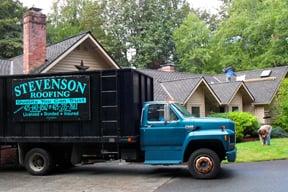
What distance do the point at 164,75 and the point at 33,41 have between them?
16107mm

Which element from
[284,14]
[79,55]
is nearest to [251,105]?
[284,14]

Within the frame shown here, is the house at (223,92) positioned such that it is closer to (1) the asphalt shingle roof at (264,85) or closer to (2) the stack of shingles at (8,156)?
(1) the asphalt shingle roof at (264,85)

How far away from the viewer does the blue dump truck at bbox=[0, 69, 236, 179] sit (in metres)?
14.3

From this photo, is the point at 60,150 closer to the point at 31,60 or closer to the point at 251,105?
the point at 31,60

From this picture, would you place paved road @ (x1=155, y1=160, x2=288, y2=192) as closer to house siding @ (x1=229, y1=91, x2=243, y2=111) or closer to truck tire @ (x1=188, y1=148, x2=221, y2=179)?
truck tire @ (x1=188, y1=148, x2=221, y2=179)

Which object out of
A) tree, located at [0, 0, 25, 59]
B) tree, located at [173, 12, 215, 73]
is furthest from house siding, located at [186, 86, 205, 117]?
tree, located at [173, 12, 215, 73]

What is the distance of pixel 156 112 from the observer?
14.8 meters

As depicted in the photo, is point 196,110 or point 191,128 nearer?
point 191,128

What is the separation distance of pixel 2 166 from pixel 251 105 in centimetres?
2382

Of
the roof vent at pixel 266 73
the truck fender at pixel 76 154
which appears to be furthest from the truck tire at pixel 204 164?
the roof vent at pixel 266 73

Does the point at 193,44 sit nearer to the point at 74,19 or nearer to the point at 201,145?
the point at 74,19

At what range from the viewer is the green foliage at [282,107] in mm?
34875

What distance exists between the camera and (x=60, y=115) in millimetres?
15312

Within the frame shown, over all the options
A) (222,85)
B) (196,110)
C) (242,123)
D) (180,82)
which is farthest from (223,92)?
(242,123)
